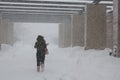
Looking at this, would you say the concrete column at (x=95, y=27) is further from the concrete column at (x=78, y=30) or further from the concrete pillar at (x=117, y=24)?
the concrete pillar at (x=117, y=24)

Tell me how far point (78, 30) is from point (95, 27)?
17.9 ft

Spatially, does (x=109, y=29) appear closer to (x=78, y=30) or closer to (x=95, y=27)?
(x=78, y=30)

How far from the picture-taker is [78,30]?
2605 centimetres

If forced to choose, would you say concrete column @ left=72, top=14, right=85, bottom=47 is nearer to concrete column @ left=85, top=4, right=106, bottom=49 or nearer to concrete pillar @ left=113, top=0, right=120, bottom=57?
concrete column @ left=85, top=4, right=106, bottom=49

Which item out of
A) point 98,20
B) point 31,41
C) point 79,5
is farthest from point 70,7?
point 31,41

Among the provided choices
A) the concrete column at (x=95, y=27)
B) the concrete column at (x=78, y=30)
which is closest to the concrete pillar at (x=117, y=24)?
the concrete column at (x=95, y=27)

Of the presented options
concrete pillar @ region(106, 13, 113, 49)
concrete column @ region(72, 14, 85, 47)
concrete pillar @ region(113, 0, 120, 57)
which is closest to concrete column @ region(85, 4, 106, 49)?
concrete pillar @ region(106, 13, 113, 49)

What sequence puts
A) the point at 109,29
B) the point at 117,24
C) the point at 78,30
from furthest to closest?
1. the point at 78,30
2. the point at 109,29
3. the point at 117,24

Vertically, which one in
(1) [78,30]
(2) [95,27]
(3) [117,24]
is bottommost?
(1) [78,30]

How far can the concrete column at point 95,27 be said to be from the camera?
20500mm

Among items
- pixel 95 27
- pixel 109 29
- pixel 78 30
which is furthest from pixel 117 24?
pixel 78 30

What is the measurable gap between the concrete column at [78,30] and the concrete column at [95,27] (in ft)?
15.8

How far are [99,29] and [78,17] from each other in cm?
583

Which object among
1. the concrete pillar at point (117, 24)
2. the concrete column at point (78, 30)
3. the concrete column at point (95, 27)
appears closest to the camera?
the concrete pillar at point (117, 24)
